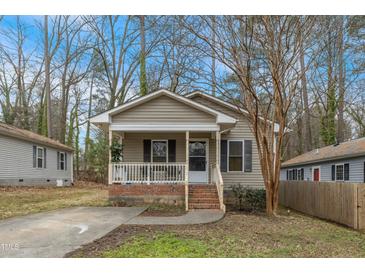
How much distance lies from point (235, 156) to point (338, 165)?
218 inches

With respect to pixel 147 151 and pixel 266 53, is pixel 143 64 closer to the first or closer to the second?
pixel 147 151

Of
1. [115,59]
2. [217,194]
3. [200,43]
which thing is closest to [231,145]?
[217,194]

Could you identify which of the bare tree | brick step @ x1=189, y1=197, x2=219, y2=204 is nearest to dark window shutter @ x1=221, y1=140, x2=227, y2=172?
brick step @ x1=189, y1=197, x2=219, y2=204

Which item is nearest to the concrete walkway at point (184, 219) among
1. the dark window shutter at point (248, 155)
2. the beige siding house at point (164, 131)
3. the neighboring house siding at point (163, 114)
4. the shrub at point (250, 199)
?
the beige siding house at point (164, 131)

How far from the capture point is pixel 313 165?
2042 cm

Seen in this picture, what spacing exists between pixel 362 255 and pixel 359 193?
11.8ft

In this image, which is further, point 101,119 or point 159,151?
point 159,151

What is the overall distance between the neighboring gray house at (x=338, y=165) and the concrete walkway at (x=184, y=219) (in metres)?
7.50

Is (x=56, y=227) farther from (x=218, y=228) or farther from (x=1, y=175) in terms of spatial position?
(x=1, y=175)

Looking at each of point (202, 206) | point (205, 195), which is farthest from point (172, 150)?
point (202, 206)

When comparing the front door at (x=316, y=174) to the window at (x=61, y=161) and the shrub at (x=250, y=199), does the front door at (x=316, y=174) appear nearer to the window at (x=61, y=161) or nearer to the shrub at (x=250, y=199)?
the shrub at (x=250, y=199)

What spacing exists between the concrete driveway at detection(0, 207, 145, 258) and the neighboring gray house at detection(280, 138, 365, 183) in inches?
382

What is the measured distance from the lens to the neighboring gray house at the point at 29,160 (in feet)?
61.3

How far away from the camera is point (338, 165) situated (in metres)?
16.9
